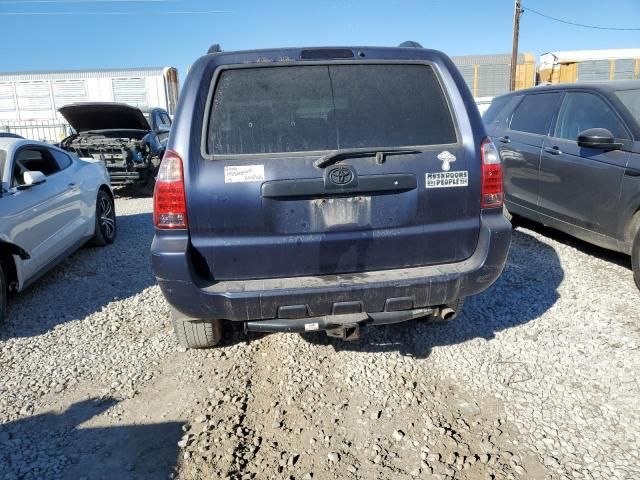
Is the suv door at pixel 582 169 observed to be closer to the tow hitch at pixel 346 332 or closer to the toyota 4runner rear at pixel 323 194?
the toyota 4runner rear at pixel 323 194

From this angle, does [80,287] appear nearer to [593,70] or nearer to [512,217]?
[512,217]

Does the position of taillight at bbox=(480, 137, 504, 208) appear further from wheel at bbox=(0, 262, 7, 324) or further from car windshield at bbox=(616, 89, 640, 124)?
wheel at bbox=(0, 262, 7, 324)

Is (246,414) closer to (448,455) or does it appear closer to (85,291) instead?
(448,455)

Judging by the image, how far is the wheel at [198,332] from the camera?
10.2ft

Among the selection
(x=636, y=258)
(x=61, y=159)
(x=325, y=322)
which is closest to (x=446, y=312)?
(x=325, y=322)

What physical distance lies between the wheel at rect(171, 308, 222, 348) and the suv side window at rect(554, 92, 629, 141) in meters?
3.94

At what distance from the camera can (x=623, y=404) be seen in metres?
2.63

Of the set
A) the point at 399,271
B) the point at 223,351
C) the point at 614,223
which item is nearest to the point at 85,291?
the point at 223,351

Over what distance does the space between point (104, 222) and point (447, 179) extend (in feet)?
16.8

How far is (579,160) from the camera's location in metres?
4.67

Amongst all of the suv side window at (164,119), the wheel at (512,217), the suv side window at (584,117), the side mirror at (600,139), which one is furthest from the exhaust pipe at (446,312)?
the suv side window at (164,119)

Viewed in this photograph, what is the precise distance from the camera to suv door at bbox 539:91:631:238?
430 centimetres

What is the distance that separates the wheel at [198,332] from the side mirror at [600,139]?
3.68 meters

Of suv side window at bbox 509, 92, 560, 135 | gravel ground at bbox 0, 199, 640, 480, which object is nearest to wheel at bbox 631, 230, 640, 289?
gravel ground at bbox 0, 199, 640, 480
